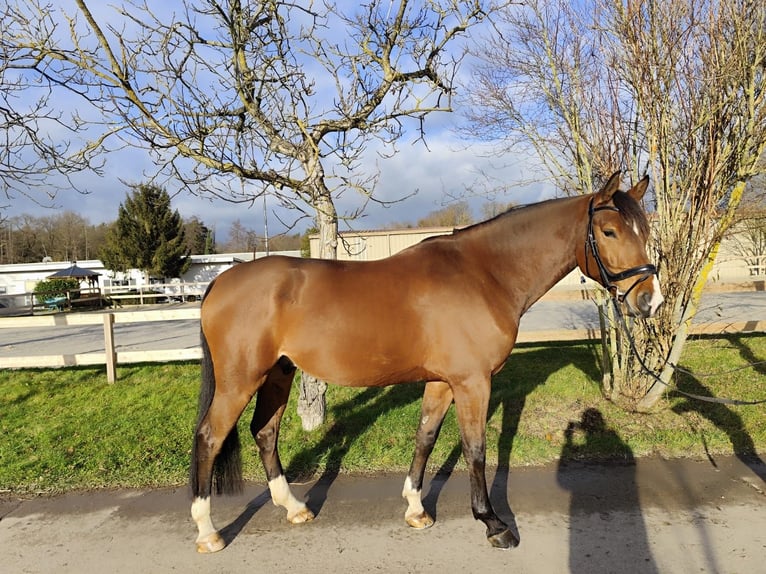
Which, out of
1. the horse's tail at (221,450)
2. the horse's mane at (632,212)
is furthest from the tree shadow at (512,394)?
the horse's mane at (632,212)

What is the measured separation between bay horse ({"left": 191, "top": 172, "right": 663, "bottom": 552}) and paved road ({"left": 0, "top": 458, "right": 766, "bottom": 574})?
0.19 meters

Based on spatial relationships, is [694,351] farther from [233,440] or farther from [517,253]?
[233,440]

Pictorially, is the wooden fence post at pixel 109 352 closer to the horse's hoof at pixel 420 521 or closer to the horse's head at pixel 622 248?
the horse's hoof at pixel 420 521

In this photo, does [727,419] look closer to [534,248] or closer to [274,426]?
[534,248]

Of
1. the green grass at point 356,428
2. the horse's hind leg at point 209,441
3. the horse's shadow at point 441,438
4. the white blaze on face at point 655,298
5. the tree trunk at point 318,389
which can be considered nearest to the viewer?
the white blaze on face at point 655,298

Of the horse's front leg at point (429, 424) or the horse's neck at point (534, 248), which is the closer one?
the horse's neck at point (534, 248)

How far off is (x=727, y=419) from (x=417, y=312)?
3781mm

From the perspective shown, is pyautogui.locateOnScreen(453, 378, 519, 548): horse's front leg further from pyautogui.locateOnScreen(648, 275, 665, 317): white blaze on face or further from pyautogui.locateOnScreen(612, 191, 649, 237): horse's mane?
pyautogui.locateOnScreen(612, 191, 649, 237): horse's mane

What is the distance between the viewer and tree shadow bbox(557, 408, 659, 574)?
2.67 meters

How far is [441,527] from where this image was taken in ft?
10.3

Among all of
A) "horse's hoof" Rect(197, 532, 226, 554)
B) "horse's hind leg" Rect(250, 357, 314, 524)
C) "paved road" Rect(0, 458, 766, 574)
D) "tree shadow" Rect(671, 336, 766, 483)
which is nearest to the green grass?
"tree shadow" Rect(671, 336, 766, 483)

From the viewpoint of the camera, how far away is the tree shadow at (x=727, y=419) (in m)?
3.88

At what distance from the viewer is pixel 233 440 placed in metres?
3.35

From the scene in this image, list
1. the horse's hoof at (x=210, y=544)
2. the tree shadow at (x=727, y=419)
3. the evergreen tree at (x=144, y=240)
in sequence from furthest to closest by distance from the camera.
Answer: the evergreen tree at (x=144, y=240) < the tree shadow at (x=727, y=419) < the horse's hoof at (x=210, y=544)
